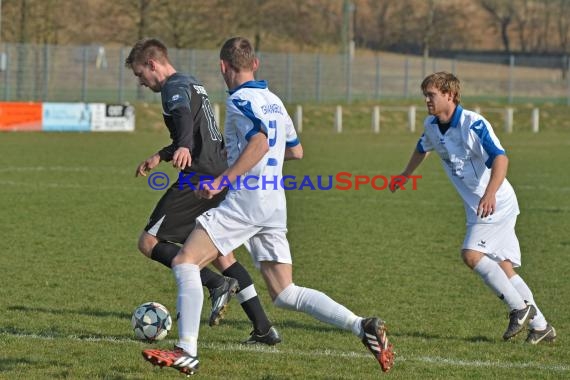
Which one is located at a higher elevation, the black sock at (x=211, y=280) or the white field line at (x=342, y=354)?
the black sock at (x=211, y=280)

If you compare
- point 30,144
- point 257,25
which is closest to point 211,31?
point 257,25

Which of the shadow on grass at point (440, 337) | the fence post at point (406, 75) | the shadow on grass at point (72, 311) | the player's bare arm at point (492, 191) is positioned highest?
the fence post at point (406, 75)

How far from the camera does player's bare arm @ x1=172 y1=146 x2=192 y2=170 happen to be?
21.7 feet

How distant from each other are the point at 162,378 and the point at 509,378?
1888mm

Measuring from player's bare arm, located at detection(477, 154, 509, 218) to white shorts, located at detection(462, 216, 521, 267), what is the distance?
448 millimetres

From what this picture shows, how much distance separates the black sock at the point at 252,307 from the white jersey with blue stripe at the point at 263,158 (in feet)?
3.30

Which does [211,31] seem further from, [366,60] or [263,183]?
[263,183]

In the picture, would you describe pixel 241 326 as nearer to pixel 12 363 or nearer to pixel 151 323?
pixel 151 323

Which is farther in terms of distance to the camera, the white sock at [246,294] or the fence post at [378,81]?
the fence post at [378,81]

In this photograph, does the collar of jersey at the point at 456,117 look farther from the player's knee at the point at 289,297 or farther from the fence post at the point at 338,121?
the fence post at the point at 338,121

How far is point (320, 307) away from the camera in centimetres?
638

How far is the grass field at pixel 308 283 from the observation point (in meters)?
6.67

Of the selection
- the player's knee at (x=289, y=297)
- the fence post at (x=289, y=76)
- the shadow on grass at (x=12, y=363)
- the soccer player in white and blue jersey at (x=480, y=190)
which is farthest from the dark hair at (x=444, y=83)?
the fence post at (x=289, y=76)

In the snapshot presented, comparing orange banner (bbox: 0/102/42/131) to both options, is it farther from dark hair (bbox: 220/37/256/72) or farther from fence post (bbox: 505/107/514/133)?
dark hair (bbox: 220/37/256/72)
